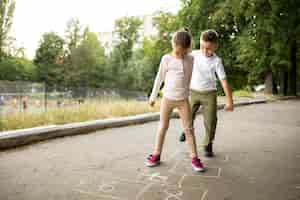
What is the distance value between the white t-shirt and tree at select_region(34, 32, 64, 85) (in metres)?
33.8

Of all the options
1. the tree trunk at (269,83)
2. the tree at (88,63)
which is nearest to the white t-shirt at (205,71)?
the tree trunk at (269,83)

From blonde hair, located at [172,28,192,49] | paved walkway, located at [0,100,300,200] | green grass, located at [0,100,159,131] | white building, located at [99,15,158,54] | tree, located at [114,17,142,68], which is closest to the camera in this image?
paved walkway, located at [0,100,300,200]

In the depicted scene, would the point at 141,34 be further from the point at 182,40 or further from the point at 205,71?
the point at 182,40

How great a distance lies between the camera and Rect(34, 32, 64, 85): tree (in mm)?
36031

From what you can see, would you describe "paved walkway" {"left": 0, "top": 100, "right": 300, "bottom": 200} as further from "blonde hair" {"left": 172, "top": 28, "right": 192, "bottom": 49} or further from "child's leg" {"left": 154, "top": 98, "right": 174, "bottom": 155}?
"blonde hair" {"left": 172, "top": 28, "right": 192, "bottom": 49}

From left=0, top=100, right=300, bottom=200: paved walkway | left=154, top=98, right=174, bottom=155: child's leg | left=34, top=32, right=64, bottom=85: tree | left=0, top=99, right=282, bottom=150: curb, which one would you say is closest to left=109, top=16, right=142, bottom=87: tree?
left=34, top=32, right=64, bottom=85: tree

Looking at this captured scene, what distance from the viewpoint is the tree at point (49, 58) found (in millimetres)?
36031

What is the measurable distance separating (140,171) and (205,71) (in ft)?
4.89

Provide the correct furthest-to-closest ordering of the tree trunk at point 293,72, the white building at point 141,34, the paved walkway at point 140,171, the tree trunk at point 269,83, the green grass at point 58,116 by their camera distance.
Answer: the white building at point 141,34 < the tree trunk at point 269,83 < the tree trunk at point 293,72 < the green grass at point 58,116 < the paved walkway at point 140,171

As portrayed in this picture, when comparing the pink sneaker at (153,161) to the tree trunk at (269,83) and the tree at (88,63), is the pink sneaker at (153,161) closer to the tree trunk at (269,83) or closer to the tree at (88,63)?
the tree trunk at (269,83)

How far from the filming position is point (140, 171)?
301 centimetres

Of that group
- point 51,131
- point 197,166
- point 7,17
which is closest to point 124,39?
point 7,17

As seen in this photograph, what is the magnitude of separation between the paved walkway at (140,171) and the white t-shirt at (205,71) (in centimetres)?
88

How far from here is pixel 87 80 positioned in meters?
37.6
